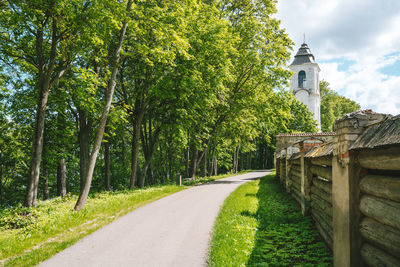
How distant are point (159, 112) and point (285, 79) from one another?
1103 cm

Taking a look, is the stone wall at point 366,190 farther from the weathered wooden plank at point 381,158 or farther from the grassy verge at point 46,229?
the grassy verge at point 46,229

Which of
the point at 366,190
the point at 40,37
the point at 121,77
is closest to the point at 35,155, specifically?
the point at 40,37

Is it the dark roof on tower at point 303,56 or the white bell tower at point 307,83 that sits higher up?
the dark roof on tower at point 303,56

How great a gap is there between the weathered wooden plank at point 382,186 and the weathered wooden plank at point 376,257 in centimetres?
63

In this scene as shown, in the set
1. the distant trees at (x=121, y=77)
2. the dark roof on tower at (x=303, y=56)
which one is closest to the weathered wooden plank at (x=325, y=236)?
the distant trees at (x=121, y=77)

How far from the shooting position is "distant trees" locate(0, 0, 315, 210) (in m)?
11.1

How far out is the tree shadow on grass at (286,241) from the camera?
15.9 feet

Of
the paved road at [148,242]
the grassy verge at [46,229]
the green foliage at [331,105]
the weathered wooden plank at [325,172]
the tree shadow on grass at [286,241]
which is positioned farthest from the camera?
the green foliage at [331,105]

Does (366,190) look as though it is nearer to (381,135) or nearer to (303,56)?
(381,135)

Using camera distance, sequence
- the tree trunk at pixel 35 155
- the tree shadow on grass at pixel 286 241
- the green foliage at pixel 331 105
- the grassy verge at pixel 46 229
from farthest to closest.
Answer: the green foliage at pixel 331 105, the tree trunk at pixel 35 155, the grassy verge at pixel 46 229, the tree shadow on grass at pixel 286 241

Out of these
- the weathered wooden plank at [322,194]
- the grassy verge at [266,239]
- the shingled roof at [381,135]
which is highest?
the shingled roof at [381,135]

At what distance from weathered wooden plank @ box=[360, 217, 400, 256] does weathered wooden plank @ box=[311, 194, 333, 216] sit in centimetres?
193

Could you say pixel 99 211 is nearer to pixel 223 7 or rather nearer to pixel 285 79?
pixel 285 79

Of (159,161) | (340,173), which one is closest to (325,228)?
(340,173)
